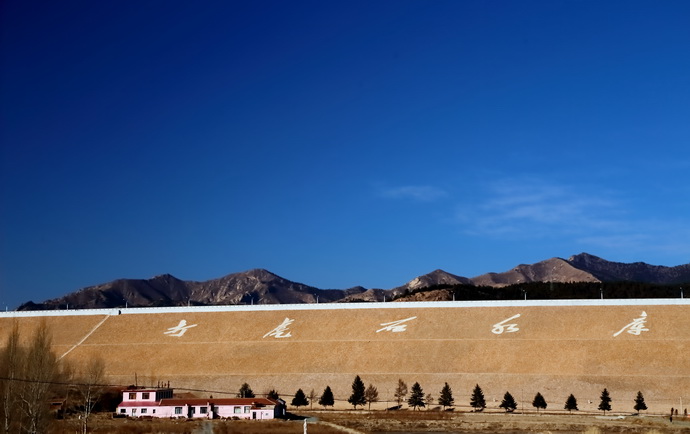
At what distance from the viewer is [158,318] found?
383 ft

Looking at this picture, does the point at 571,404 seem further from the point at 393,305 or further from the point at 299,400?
the point at 393,305

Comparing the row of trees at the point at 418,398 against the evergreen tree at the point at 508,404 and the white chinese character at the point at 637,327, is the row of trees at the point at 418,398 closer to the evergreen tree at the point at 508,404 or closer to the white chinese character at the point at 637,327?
the evergreen tree at the point at 508,404

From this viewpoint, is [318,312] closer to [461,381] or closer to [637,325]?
[461,381]

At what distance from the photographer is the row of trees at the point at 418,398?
75.1 metres

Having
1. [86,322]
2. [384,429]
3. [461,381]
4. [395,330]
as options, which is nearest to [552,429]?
[384,429]

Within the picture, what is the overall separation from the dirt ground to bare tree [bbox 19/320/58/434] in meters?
9.81

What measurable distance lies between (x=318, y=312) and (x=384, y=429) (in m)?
46.6

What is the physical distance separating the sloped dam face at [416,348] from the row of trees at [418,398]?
1742 millimetres

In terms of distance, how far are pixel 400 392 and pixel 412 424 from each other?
1281 cm

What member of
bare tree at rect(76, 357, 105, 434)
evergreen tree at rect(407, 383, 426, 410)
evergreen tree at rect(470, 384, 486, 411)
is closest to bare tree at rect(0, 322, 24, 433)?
bare tree at rect(76, 357, 105, 434)

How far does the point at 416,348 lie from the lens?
9475 centimetres

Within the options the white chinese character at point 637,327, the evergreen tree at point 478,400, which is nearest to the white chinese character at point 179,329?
the evergreen tree at point 478,400

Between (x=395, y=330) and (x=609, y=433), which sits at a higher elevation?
(x=395, y=330)

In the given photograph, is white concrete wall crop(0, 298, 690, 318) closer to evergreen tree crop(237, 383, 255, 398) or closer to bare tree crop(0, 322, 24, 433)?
evergreen tree crop(237, 383, 255, 398)
